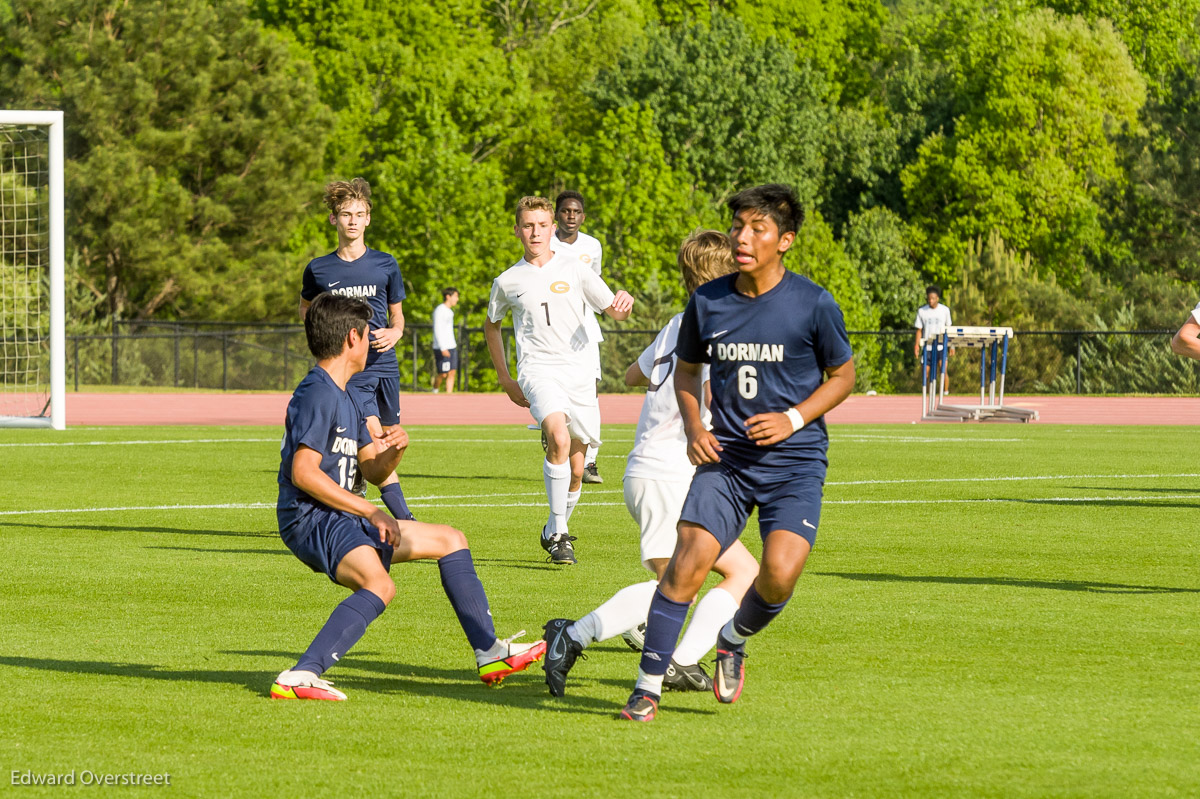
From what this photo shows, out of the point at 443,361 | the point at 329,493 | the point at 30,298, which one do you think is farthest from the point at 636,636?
the point at 443,361

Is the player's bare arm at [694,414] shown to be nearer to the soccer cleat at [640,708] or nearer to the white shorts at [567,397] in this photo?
the soccer cleat at [640,708]

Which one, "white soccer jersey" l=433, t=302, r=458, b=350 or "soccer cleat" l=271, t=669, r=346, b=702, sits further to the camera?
"white soccer jersey" l=433, t=302, r=458, b=350

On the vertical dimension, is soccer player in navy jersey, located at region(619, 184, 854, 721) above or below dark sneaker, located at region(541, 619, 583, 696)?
above

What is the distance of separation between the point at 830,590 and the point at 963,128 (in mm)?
53880

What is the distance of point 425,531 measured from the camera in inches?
252

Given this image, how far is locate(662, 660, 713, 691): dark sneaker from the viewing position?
20.8ft

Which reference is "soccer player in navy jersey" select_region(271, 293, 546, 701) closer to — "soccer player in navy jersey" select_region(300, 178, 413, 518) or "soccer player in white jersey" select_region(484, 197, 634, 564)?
"soccer player in navy jersey" select_region(300, 178, 413, 518)

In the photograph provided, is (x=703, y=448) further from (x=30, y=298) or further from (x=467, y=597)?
(x=30, y=298)

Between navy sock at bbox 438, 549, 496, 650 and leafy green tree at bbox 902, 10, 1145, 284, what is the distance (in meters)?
54.6

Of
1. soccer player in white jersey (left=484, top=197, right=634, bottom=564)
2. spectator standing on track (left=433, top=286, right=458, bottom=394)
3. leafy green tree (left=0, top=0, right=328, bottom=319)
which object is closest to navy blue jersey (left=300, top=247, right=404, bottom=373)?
soccer player in white jersey (left=484, top=197, right=634, bottom=564)

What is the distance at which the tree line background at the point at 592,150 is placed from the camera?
163 feet

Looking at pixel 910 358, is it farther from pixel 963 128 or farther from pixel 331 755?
pixel 331 755

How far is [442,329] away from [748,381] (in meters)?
34.7

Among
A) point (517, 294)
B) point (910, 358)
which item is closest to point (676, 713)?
point (517, 294)
